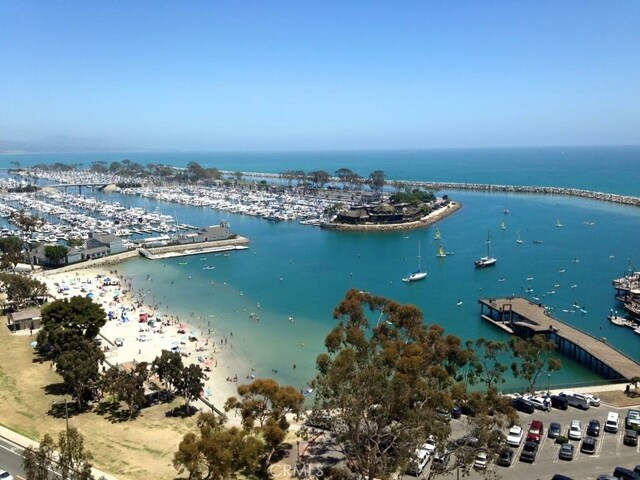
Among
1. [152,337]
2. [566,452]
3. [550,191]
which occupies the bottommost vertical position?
[152,337]

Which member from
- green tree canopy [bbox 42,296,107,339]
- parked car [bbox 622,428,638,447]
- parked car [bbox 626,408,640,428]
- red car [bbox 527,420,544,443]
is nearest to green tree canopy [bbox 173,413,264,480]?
red car [bbox 527,420,544,443]

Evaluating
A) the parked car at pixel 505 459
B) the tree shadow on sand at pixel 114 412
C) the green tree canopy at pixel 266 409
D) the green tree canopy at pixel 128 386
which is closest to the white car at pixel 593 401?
the parked car at pixel 505 459

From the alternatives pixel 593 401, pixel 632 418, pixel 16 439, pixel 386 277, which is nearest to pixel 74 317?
pixel 16 439

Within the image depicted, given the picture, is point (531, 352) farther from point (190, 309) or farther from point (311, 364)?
point (190, 309)

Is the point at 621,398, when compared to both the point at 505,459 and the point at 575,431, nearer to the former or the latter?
the point at 575,431

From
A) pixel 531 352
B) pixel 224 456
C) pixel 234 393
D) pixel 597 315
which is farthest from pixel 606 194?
pixel 224 456
